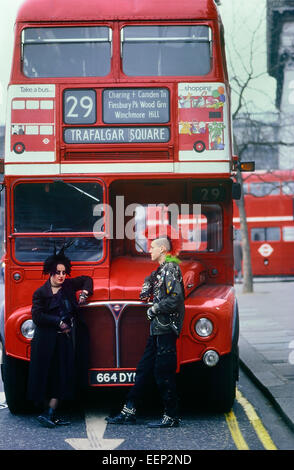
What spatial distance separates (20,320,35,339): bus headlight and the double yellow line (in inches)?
76.3

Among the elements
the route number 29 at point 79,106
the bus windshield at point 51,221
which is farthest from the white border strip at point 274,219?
the bus windshield at point 51,221

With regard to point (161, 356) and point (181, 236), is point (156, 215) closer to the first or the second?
point (181, 236)

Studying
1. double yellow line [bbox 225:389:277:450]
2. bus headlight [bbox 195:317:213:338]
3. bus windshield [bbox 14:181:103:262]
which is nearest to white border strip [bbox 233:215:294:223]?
double yellow line [bbox 225:389:277:450]

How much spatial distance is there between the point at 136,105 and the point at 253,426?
319 cm

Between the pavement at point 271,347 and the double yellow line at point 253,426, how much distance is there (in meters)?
0.24

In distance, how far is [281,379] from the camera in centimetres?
818

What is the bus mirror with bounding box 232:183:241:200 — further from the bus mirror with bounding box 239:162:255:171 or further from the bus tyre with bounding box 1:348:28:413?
the bus tyre with bounding box 1:348:28:413

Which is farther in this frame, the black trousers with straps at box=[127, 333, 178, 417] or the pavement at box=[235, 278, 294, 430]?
the pavement at box=[235, 278, 294, 430]

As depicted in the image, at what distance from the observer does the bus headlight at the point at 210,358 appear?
6555 mm

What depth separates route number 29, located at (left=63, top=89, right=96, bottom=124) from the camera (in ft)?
23.6

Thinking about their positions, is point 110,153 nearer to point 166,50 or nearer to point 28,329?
point 166,50

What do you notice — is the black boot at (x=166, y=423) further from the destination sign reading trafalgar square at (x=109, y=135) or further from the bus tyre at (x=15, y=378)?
the destination sign reading trafalgar square at (x=109, y=135)

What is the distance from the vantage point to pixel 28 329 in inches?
264
